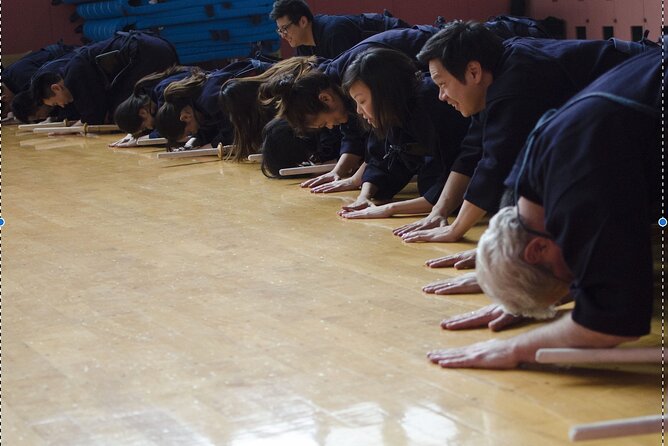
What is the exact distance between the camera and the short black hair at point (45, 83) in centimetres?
672

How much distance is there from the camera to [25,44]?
9.13 m

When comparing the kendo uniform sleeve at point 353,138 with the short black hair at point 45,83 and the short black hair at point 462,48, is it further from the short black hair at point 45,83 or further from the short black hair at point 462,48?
the short black hair at point 45,83

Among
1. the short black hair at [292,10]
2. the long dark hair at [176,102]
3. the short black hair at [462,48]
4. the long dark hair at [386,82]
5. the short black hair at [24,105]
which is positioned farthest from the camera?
the short black hair at [24,105]

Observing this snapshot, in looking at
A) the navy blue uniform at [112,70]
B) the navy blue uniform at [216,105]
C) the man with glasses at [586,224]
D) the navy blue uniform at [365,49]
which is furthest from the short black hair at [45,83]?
the man with glasses at [586,224]

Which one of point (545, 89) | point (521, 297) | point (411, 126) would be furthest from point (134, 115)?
point (521, 297)

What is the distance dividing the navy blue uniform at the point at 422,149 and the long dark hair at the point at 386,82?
47 millimetres

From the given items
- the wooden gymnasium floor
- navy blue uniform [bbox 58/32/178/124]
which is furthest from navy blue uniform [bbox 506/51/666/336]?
navy blue uniform [bbox 58/32/178/124]

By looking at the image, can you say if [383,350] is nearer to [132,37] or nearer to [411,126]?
[411,126]

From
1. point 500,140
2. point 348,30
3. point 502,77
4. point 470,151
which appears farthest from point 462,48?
point 348,30

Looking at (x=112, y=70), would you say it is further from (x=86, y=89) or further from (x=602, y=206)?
(x=602, y=206)

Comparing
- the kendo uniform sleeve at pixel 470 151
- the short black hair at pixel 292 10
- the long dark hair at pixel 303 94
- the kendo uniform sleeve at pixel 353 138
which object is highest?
the short black hair at pixel 292 10

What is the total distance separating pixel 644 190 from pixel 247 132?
3037 mm

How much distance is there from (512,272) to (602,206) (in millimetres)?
192

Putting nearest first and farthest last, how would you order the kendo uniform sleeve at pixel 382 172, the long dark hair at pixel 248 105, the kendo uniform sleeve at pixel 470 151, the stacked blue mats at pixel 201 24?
1. the kendo uniform sleeve at pixel 470 151
2. the kendo uniform sleeve at pixel 382 172
3. the long dark hair at pixel 248 105
4. the stacked blue mats at pixel 201 24
